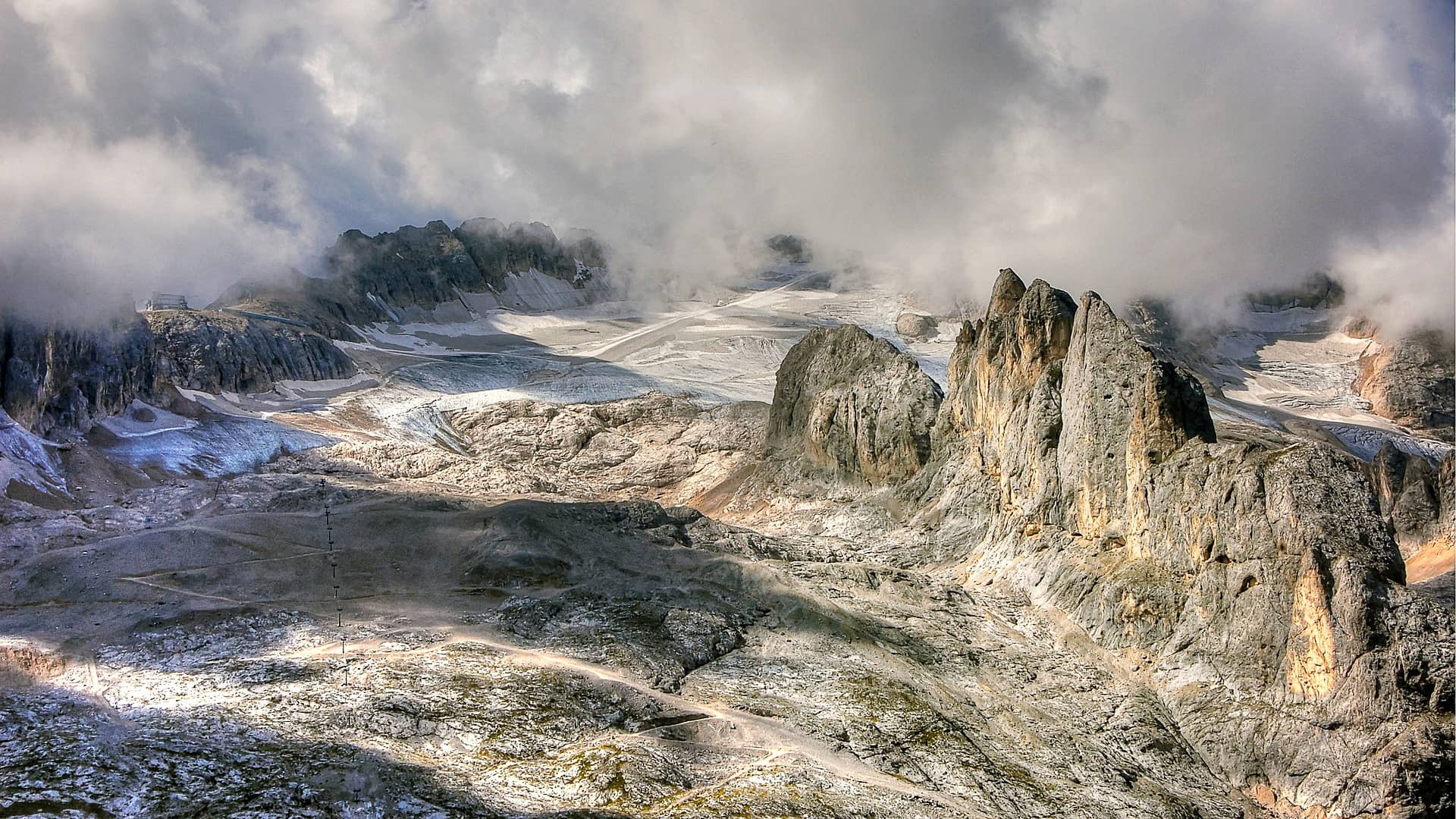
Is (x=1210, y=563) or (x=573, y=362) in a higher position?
(x=573, y=362)

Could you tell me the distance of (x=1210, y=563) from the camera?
123ft

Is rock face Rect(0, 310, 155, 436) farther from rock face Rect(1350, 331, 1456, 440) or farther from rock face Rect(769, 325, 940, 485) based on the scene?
rock face Rect(1350, 331, 1456, 440)

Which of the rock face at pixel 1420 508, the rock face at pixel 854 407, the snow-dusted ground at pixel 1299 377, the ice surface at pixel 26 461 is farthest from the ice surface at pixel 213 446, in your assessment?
the snow-dusted ground at pixel 1299 377

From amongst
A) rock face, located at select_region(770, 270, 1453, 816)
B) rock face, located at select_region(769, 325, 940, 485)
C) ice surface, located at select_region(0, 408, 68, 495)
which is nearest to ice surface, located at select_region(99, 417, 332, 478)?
ice surface, located at select_region(0, 408, 68, 495)

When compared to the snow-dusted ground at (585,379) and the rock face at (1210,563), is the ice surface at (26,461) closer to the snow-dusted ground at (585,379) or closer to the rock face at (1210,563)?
the snow-dusted ground at (585,379)

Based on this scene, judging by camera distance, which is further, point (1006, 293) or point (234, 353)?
point (234, 353)

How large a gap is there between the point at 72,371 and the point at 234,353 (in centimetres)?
4063

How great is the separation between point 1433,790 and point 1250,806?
477cm

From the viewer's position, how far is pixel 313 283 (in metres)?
173

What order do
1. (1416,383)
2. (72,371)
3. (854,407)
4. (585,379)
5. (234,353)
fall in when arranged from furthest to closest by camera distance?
(1416,383) < (585,379) < (234,353) < (72,371) < (854,407)

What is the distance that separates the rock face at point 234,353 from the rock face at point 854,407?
60.0m

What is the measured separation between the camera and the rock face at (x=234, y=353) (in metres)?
110

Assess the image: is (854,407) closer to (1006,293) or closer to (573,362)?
(1006,293)

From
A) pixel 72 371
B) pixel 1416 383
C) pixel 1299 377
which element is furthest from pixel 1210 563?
pixel 1299 377
